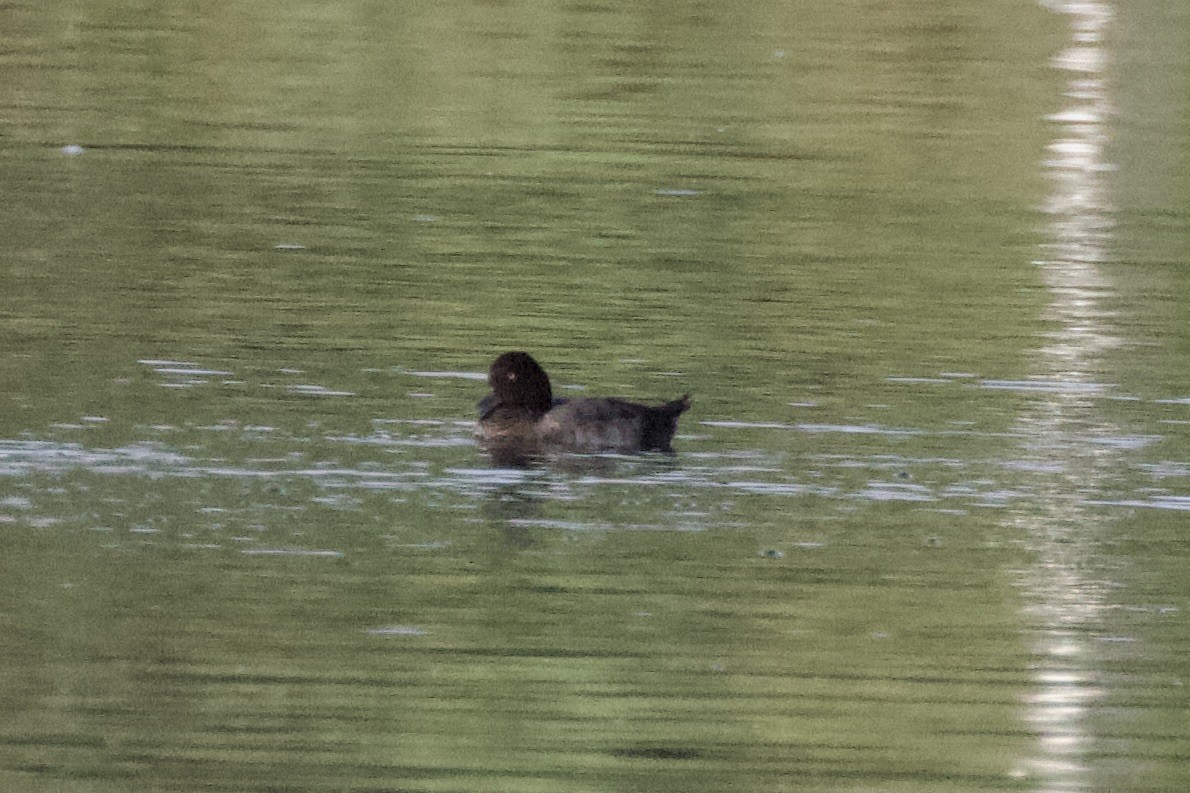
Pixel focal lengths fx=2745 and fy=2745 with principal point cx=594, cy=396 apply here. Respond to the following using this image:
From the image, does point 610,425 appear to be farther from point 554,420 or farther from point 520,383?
point 520,383

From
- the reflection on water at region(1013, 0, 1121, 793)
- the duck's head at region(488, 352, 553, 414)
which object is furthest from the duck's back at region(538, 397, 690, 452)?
the reflection on water at region(1013, 0, 1121, 793)

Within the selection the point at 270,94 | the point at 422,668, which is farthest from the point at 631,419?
the point at 270,94

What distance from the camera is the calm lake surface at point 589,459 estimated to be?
27.4ft

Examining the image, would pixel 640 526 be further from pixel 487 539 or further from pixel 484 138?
pixel 484 138

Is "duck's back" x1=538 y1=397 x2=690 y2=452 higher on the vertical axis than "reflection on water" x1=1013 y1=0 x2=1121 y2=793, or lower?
higher

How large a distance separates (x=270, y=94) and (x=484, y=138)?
296 centimetres

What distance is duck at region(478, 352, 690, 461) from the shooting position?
12125 millimetres

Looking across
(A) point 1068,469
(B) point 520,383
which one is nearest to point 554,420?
(B) point 520,383

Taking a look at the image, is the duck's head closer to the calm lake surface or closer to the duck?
the duck

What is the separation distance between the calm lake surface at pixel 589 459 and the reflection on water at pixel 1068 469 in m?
0.03

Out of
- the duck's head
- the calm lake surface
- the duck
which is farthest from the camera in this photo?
the duck's head

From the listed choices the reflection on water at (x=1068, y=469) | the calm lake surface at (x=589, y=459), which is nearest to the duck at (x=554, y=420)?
the calm lake surface at (x=589, y=459)

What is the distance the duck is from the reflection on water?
165cm

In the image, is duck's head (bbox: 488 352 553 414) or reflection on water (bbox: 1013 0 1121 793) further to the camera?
duck's head (bbox: 488 352 553 414)
